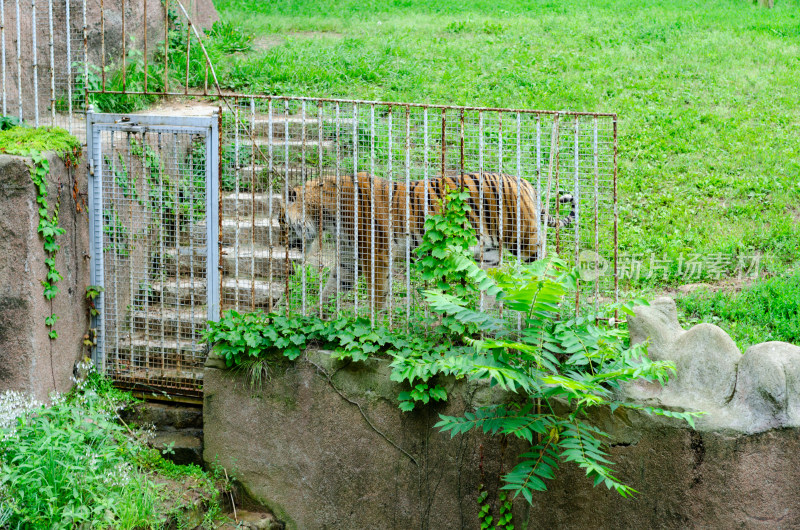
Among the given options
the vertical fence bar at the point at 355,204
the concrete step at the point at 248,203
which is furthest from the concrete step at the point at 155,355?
the concrete step at the point at 248,203

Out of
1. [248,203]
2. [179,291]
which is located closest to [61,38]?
[248,203]

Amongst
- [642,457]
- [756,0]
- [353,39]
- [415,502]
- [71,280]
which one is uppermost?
[756,0]

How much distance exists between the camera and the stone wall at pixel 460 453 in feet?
→ 15.0

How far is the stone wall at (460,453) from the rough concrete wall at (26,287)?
111 centimetres

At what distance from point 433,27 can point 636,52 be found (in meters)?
3.40

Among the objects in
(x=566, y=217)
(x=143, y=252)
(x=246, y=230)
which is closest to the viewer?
(x=566, y=217)

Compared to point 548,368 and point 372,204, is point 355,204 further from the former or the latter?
point 548,368

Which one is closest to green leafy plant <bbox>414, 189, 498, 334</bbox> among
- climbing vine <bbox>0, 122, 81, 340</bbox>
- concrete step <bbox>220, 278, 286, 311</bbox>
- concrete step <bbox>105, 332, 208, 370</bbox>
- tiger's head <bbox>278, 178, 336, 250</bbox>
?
tiger's head <bbox>278, 178, 336, 250</bbox>

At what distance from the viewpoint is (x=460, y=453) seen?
5199 mm

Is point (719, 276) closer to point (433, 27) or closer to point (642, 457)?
point (642, 457)

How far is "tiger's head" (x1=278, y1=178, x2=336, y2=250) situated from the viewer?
17.5 ft

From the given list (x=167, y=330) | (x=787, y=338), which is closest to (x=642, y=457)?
(x=787, y=338)

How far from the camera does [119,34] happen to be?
9.48 metres

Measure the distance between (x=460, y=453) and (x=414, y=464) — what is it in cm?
33
